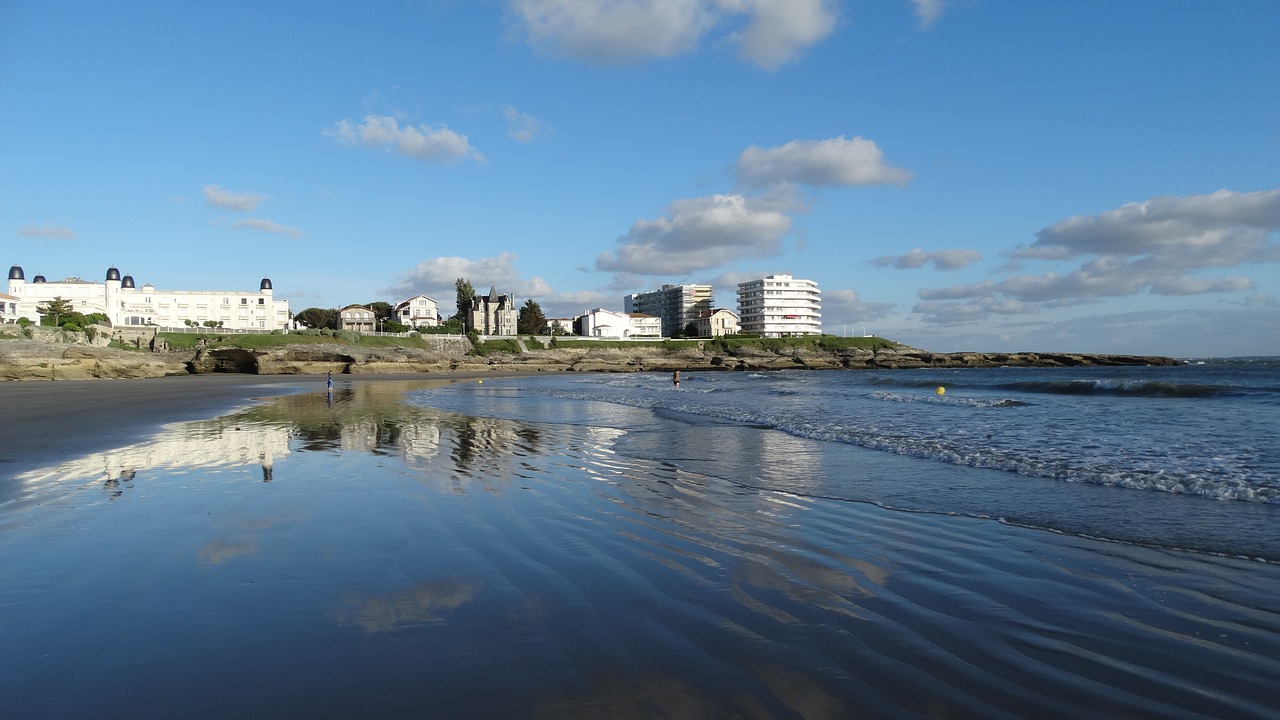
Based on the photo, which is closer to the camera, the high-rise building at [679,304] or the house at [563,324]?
the house at [563,324]

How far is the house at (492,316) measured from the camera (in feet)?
388

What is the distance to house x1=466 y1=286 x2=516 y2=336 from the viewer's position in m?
118

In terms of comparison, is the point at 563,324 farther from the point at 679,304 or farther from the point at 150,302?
the point at 150,302

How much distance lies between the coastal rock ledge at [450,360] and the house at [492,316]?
2039cm

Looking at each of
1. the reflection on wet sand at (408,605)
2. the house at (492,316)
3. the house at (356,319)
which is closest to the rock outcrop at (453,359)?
the house at (492,316)

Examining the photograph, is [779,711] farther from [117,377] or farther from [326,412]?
[117,377]

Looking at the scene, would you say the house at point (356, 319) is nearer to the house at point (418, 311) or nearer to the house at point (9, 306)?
the house at point (418, 311)

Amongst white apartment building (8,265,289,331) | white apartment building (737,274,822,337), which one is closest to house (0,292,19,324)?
white apartment building (8,265,289,331)

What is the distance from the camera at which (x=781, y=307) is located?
→ 159000 mm

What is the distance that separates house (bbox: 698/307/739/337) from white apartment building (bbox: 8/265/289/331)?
84493 mm

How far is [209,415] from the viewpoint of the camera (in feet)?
69.3

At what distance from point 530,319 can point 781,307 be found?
63.5 m

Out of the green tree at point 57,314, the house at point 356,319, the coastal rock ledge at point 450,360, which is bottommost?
the coastal rock ledge at point 450,360

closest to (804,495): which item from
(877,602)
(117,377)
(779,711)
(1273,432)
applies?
(877,602)
